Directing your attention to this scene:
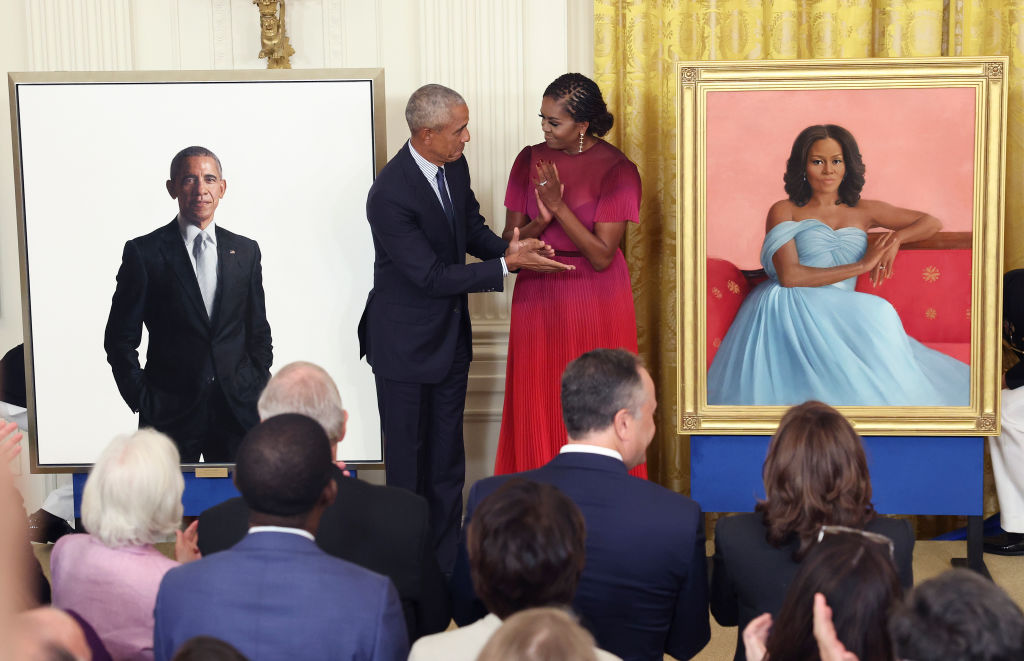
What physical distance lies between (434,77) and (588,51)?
27.4 inches

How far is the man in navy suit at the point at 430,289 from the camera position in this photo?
4105mm

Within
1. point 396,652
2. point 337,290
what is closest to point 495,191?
point 337,290

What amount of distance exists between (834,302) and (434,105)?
1.65 metres

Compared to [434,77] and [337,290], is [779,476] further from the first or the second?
[434,77]

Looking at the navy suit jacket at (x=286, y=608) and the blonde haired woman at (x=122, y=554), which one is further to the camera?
the blonde haired woman at (x=122, y=554)

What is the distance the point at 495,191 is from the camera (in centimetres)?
488

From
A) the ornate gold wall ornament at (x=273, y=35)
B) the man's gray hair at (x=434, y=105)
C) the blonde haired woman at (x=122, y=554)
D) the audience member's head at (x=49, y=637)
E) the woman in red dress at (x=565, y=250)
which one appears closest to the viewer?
the audience member's head at (x=49, y=637)

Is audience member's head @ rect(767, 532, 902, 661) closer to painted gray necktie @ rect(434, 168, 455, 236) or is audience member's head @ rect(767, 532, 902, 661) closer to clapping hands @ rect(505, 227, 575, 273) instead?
clapping hands @ rect(505, 227, 575, 273)

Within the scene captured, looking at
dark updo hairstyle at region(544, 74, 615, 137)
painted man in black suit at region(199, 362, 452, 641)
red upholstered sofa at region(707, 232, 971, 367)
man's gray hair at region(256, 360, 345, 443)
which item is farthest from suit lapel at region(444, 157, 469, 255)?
painted man in black suit at region(199, 362, 452, 641)

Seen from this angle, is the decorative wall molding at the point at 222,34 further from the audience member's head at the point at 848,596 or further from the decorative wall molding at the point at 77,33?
the audience member's head at the point at 848,596

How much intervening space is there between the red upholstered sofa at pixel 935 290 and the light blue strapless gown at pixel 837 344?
0.11 feet

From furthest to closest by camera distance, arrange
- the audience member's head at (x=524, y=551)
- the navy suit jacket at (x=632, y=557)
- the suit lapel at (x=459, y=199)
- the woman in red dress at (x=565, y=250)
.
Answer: the suit lapel at (x=459, y=199), the woman in red dress at (x=565, y=250), the navy suit jacket at (x=632, y=557), the audience member's head at (x=524, y=551)

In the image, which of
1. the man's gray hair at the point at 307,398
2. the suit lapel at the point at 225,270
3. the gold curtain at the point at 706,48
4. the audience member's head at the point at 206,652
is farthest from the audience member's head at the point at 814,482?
the suit lapel at the point at 225,270

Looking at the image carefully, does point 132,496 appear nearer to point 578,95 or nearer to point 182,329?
point 182,329
